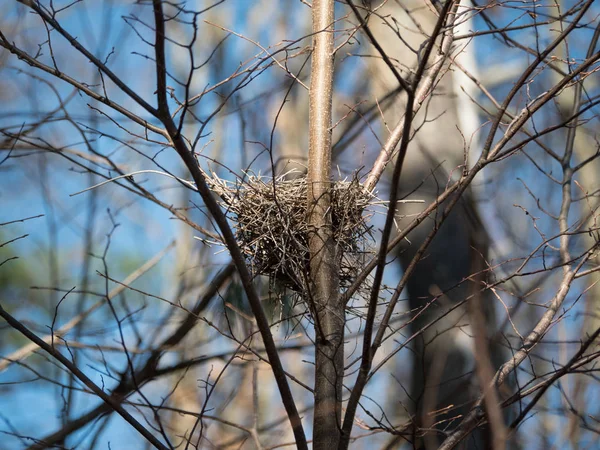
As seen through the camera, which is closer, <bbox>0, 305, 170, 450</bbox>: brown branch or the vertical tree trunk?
<bbox>0, 305, 170, 450</bbox>: brown branch

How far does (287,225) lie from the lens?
2270mm

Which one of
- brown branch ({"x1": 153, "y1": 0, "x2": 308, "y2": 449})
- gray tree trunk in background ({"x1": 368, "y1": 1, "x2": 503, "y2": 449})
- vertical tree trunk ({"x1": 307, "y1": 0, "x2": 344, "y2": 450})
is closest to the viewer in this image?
brown branch ({"x1": 153, "y1": 0, "x2": 308, "y2": 449})

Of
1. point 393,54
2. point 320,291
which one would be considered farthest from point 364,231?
point 393,54

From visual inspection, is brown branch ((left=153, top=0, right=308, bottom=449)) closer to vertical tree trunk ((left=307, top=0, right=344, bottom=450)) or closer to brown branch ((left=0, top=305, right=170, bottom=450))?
vertical tree trunk ((left=307, top=0, right=344, bottom=450))

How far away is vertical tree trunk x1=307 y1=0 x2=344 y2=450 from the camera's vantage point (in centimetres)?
213

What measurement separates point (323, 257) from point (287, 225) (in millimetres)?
171

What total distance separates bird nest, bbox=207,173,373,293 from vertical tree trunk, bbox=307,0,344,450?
41 mm

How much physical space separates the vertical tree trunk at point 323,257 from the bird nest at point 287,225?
41 millimetres

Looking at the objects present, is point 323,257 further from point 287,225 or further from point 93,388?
point 93,388

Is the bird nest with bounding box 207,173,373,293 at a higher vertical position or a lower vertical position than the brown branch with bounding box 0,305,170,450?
higher

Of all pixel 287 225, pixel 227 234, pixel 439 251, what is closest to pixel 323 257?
pixel 287 225

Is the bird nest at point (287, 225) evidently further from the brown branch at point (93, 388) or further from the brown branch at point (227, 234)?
the brown branch at point (93, 388)

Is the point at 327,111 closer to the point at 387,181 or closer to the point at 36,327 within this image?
the point at 387,181

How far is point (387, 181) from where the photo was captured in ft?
12.9
